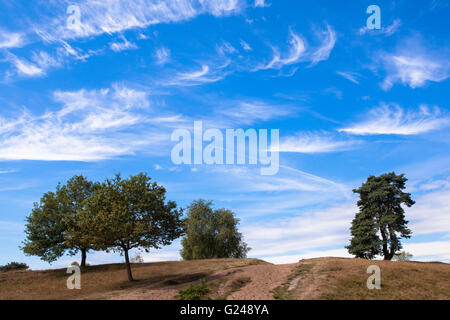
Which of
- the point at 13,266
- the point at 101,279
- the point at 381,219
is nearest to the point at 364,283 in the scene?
the point at 381,219

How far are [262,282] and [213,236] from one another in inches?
1385

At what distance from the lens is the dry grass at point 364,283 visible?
26.0 metres

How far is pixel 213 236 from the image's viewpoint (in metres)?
64.4

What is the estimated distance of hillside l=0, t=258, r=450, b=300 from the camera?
26484 mm

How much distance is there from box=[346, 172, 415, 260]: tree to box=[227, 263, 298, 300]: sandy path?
19.3m

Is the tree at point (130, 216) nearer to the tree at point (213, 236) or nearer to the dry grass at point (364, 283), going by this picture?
the dry grass at point (364, 283)

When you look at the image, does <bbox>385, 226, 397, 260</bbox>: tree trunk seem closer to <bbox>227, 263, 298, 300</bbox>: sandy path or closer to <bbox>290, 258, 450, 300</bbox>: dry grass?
<bbox>290, 258, 450, 300</bbox>: dry grass

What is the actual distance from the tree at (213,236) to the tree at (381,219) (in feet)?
73.1

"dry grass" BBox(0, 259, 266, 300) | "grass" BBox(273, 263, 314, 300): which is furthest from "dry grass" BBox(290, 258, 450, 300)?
"dry grass" BBox(0, 259, 266, 300)

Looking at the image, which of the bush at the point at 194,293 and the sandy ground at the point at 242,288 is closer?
the bush at the point at 194,293

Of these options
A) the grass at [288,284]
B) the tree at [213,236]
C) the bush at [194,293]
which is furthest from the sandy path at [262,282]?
the tree at [213,236]
